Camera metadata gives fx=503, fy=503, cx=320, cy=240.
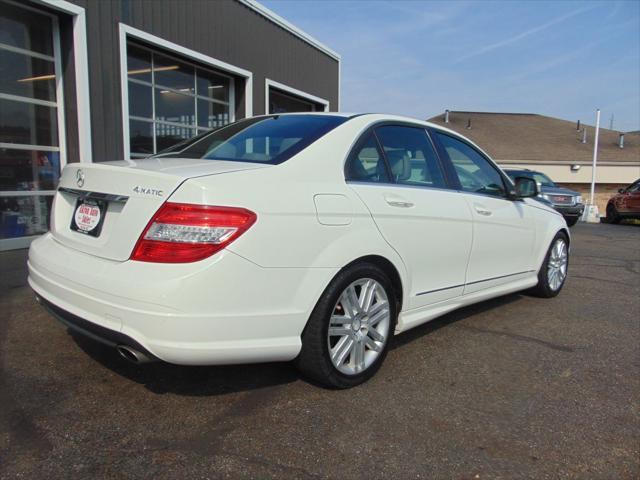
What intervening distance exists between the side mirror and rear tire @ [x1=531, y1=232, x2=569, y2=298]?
2.74ft

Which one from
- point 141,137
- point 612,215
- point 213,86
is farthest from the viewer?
point 612,215

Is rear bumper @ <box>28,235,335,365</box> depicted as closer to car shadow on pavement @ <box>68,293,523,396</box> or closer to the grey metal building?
car shadow on pavement @ <box>68,293,523,396</box>

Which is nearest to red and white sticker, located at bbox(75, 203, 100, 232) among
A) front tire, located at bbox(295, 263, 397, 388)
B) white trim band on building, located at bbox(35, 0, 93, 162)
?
front tire, located at bbox(295, 263, 397, 388)

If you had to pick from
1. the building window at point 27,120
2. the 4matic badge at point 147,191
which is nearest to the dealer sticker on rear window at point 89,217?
the 4matic badge at point 147,191

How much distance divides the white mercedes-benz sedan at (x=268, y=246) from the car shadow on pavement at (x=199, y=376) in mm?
425

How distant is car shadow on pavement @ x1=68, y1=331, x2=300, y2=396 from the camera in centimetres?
282

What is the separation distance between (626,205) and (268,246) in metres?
17.8

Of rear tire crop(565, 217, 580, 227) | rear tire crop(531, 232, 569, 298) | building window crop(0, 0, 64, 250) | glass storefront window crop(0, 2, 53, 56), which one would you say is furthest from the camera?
rear tire crop(565, 217, 580, 227)

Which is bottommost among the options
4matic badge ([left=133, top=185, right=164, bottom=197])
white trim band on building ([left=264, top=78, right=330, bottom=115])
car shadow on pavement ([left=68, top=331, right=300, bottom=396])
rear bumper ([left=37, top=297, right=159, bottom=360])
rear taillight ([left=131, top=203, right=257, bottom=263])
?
car shadow on pavement ([left=68, top=331, right=300, bottom=396])

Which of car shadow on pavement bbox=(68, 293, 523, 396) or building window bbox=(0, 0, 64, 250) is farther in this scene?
building window bbox=(0, 0, 64, 250)

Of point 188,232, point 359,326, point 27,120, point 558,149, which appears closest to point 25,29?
point 27,120

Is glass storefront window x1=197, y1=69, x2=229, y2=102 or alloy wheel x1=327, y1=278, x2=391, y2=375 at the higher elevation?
glass storefront window x1=197, y1=69, x2=229, y2=102

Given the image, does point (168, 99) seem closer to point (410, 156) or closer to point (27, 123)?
point (27, 123)

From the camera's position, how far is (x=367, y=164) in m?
3.03
